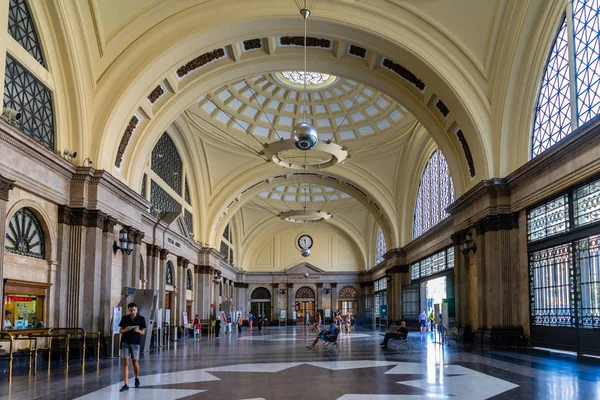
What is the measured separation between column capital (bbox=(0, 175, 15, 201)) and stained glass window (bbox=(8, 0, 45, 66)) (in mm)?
3427

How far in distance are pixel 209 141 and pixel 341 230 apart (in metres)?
22.0

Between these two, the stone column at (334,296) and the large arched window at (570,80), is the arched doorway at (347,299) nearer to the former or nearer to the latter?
the stone column at (334,296)

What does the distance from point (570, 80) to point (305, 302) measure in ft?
126

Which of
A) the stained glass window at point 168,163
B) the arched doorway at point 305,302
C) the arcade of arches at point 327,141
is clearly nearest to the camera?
the arcade of arches at point 327,141

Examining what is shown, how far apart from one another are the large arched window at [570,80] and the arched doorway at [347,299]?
115 feet

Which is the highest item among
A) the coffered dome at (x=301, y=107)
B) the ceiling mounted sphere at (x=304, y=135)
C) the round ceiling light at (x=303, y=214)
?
the coffered dome at (x=301, y=107)

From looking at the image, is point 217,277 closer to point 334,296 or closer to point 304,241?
point 304,241

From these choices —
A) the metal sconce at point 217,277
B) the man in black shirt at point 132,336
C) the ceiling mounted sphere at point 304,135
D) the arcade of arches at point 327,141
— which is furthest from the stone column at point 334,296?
the man in black shirt at point 132,336

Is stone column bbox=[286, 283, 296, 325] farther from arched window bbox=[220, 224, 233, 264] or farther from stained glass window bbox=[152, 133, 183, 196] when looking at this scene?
stained glass window bbox=[152, 133, 183, 196]

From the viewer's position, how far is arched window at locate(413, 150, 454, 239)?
24766 millimetres

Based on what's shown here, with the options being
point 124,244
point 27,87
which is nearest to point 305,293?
point 124,244

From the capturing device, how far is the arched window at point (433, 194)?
2477 cm

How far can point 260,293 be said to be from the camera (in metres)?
49.5

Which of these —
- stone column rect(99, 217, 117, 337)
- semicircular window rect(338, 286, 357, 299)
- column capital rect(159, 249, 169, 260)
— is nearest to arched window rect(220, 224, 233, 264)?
semicircular window rect(338, 286, 357, 299)
